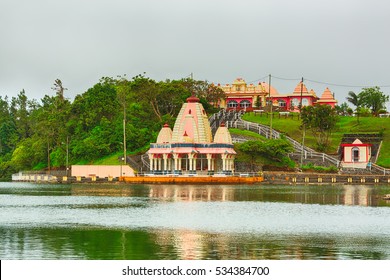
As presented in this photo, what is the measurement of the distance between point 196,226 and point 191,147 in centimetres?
4762

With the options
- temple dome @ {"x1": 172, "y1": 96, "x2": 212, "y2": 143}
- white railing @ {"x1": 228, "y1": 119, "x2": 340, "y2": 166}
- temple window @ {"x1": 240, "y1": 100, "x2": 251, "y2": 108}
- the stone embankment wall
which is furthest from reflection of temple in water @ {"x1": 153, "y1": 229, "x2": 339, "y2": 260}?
temple window @ {"x1": 240, "y1": 100, "x2": 251, "y2": 108}

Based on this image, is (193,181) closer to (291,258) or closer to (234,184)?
(234,184)

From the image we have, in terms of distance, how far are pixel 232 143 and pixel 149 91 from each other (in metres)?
17.2

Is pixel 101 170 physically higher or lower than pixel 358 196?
higher

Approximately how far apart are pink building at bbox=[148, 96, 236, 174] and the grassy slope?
1250cm

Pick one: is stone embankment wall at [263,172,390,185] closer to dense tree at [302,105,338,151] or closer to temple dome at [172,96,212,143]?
temple dome at [172,96,212,143]

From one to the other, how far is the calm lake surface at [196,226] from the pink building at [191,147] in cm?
2209

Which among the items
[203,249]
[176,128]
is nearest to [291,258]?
[203,249]

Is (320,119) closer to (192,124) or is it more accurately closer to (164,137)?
(192,124)

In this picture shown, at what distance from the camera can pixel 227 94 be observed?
131 m

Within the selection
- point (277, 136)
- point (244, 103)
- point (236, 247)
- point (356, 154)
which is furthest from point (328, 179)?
point (236, 247)

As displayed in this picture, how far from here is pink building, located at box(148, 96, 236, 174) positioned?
285 ft

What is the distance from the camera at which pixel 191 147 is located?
86.9m

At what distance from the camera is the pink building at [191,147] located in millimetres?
86812
